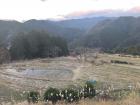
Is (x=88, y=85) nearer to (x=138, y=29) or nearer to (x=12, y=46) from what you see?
(x=12, y=46)

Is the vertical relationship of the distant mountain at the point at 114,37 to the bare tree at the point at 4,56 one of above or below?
above

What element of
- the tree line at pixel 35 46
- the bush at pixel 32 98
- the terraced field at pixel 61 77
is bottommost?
the terraced field at pixel 61 77

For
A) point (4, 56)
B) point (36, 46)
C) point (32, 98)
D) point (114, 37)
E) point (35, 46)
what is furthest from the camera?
point (114, 37)

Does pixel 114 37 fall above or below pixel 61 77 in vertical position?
above

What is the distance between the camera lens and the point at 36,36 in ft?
263

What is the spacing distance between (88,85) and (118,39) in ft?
491

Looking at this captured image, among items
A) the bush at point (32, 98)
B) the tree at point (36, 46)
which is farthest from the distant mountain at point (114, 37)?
the bush at point (32, 98)

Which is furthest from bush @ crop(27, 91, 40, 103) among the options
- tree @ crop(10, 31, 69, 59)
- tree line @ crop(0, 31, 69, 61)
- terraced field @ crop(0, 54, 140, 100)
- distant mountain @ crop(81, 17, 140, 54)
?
distant mountain @ crop(81, 17, 140, 54)

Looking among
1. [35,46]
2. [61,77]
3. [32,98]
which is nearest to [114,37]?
[35,46]

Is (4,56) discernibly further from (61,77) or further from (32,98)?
(32,98)

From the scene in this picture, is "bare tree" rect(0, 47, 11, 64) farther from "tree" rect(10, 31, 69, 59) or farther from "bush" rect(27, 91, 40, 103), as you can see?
"bush" rect(27, 91, 40, 103)

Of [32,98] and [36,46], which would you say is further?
[36,46]

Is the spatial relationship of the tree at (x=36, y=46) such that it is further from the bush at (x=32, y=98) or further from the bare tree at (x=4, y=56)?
the bush at (x=32, y=98)

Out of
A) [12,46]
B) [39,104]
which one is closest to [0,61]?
[12,46]
